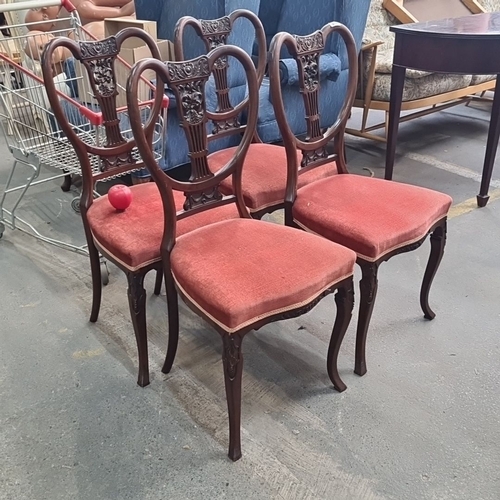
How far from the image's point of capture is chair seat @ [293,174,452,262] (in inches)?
58.5

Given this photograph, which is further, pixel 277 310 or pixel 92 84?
pixel 92 84

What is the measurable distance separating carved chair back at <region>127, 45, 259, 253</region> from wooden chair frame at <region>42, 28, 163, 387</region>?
0.14m

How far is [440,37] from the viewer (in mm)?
2287

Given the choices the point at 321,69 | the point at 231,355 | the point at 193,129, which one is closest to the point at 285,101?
the point at 321,69

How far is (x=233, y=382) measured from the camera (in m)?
1.27

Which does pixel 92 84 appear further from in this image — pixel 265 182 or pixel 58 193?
pixel 58 193

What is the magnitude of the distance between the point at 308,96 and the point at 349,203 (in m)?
0.36

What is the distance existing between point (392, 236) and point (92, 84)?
0.99m

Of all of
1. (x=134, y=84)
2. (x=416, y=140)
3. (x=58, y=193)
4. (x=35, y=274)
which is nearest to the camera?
(x=134, y=84)

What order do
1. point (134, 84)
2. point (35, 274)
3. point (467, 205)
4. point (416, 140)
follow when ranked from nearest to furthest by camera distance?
point (134, 84) < point (35, 274) < point (467, 205) < point (416, 140)

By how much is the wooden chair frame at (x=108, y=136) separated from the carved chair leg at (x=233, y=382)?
37 centimetres

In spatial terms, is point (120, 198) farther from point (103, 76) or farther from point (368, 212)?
point (368, 212)

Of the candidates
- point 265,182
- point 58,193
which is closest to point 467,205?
point 265,182

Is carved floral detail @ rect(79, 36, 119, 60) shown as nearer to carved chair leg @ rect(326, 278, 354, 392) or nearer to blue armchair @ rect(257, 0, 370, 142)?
carved chair leg @ rect(326, 278, 354, 392)
